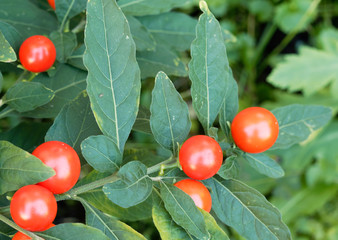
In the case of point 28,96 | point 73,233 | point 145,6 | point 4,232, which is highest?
point 145,6

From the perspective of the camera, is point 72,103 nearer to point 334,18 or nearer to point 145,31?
point 145,31

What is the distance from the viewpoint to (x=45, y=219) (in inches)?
21.2

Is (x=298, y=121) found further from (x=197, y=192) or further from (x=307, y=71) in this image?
(x=307, y=71)

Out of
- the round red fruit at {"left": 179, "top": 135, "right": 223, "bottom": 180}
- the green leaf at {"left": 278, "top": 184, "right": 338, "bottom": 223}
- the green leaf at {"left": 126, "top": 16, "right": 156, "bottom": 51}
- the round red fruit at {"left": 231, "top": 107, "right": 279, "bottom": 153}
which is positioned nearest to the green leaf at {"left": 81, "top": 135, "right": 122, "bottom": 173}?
the round red fruit at {"left": 179, "top": 135, "right": 223, "bottom": 180}

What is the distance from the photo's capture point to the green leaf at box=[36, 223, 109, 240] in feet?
1.81

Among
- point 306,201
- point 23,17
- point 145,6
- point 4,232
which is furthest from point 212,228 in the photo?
point 306,201

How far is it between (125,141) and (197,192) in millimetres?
148

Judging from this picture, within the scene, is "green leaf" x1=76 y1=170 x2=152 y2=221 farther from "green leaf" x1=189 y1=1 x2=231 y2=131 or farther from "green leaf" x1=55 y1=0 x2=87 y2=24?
"green leaf" x1=55 y1=0 x2=87 y2=24

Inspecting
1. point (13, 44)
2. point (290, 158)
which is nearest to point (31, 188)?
point (13, 44)

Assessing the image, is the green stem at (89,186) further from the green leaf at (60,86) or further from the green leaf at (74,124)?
the green leaf at (60,86)

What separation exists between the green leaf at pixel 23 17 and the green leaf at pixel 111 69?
0.34 m

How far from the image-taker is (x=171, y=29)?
998 mm

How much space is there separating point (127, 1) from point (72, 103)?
289 millimetres

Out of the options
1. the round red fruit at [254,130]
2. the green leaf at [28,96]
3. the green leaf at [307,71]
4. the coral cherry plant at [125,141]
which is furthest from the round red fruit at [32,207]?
the green leaf at [307,71]
